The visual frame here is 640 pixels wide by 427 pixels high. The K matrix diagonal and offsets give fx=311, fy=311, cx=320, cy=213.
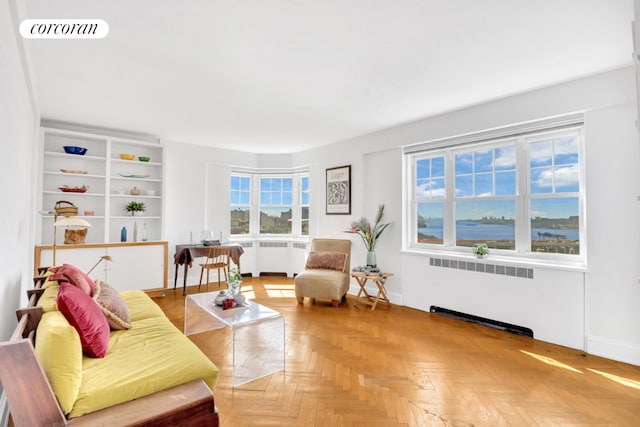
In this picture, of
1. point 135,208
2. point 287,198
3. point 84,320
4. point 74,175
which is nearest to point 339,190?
point 287,198

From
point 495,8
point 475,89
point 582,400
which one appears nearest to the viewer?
point 495,8

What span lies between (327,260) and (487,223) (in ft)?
7.56

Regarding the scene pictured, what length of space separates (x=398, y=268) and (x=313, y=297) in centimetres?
132

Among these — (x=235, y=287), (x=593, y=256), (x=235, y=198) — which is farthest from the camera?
(x=235, y=198)

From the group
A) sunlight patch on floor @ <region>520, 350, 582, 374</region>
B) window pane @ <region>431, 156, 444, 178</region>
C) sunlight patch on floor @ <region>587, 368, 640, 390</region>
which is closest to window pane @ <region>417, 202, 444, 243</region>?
window pane @ <region>431, 156, 444, 178</region>

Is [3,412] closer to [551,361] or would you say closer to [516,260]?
[551,361]

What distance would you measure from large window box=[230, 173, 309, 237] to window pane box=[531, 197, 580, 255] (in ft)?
12.9

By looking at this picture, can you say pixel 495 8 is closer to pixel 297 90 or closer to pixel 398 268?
pixel 297 90

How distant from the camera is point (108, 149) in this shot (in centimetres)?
469

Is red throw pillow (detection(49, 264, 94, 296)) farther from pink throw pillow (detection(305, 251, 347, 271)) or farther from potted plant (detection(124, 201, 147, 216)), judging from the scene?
pink throw pillow (detection(305, 251, 347, 271))

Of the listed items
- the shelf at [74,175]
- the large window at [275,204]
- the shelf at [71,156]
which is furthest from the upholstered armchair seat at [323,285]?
the shelf at [71,156]

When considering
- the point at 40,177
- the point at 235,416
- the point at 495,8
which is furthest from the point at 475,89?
the point at 40,177

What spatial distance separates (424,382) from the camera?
7.85 feet

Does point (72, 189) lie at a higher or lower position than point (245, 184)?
lower
